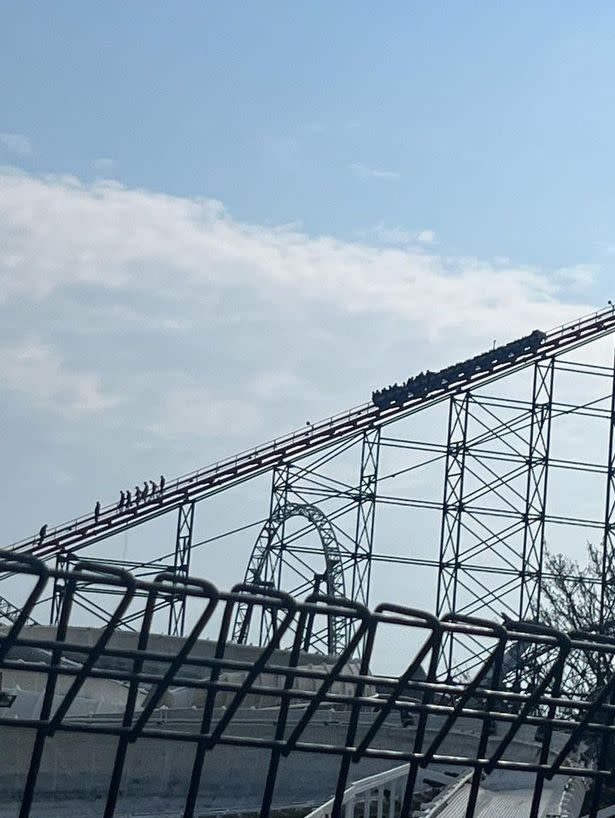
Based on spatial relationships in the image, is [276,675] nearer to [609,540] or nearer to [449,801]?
[449,801]

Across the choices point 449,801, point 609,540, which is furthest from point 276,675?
point 609,540

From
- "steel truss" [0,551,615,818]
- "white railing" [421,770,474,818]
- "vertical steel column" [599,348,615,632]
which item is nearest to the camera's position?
"steel truss" [0,551,615,818]

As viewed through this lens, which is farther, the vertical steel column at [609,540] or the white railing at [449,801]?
the vertical steel column at [609,540]

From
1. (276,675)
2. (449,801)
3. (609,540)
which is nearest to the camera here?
(276,675)

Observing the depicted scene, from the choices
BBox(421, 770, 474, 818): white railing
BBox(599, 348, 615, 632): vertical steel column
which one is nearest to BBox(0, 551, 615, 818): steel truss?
BBox(421, 770, 474, 818): white railing

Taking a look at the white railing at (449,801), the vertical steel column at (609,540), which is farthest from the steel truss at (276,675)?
the vertical steel column at (609,540)

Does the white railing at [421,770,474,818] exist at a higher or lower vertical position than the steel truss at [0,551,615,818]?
lower

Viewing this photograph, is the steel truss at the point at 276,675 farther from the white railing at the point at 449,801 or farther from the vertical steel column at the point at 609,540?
the vertical steel column at the point at 609,540

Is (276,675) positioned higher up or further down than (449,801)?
higher up

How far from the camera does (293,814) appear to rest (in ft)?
52.7

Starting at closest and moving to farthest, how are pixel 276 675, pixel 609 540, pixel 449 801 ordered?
→ pixel 276 675 → pixel 449 801 → pixel 609 540

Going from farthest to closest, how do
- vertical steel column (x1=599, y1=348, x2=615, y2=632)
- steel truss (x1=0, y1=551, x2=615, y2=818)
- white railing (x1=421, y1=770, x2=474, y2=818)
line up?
vertical steel column (x1=599, y1=348, x2=615, y2=632), white railing (x1=421, y1=770, x2=474, y2=818), steel truss (x1=0, y1=551, x2=615, y2=818)

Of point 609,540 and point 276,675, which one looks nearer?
point 276,675

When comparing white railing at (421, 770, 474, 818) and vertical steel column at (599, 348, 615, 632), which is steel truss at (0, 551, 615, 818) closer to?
white railing at (421, 770, 474, 818)
